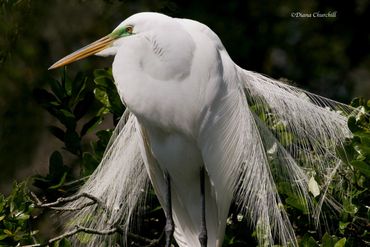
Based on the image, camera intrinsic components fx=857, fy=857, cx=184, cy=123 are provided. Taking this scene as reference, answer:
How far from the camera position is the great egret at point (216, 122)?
2.63 meters

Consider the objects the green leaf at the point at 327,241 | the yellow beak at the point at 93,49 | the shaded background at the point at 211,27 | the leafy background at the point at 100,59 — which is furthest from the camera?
the shaded background at the point at 211,27

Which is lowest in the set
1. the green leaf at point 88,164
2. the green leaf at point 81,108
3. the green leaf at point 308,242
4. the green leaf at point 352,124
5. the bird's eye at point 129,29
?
the green leaf at point 308,242

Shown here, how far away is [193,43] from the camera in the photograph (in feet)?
8.82

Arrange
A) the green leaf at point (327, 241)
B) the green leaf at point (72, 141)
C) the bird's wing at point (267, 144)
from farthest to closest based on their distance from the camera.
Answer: the green leaf at point (72, 141) < the bird's wing at point (267, 144) < the green leaf at point (327, 241)

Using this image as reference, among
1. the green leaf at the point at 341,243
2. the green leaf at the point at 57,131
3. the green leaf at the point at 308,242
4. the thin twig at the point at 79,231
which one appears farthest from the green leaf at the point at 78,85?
the green leaf at the point at 341,243

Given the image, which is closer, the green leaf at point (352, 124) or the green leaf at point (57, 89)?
the green leaf at point (352, 124)

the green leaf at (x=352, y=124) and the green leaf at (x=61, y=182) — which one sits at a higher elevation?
the green leaf at (x=352, y=124)

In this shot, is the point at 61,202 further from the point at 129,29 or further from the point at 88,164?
the point at 129,29

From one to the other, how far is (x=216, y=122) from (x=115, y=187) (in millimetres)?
448

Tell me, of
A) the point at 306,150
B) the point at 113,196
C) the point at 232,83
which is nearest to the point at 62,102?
the point at 113,196

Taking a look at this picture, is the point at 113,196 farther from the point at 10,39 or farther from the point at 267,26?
the point at 267,26

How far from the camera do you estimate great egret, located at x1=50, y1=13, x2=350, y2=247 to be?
2635 millimetres

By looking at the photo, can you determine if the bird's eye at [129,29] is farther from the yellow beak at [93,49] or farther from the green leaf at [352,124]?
the green leaf at [352,124]

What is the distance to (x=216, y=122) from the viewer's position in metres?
2.69
